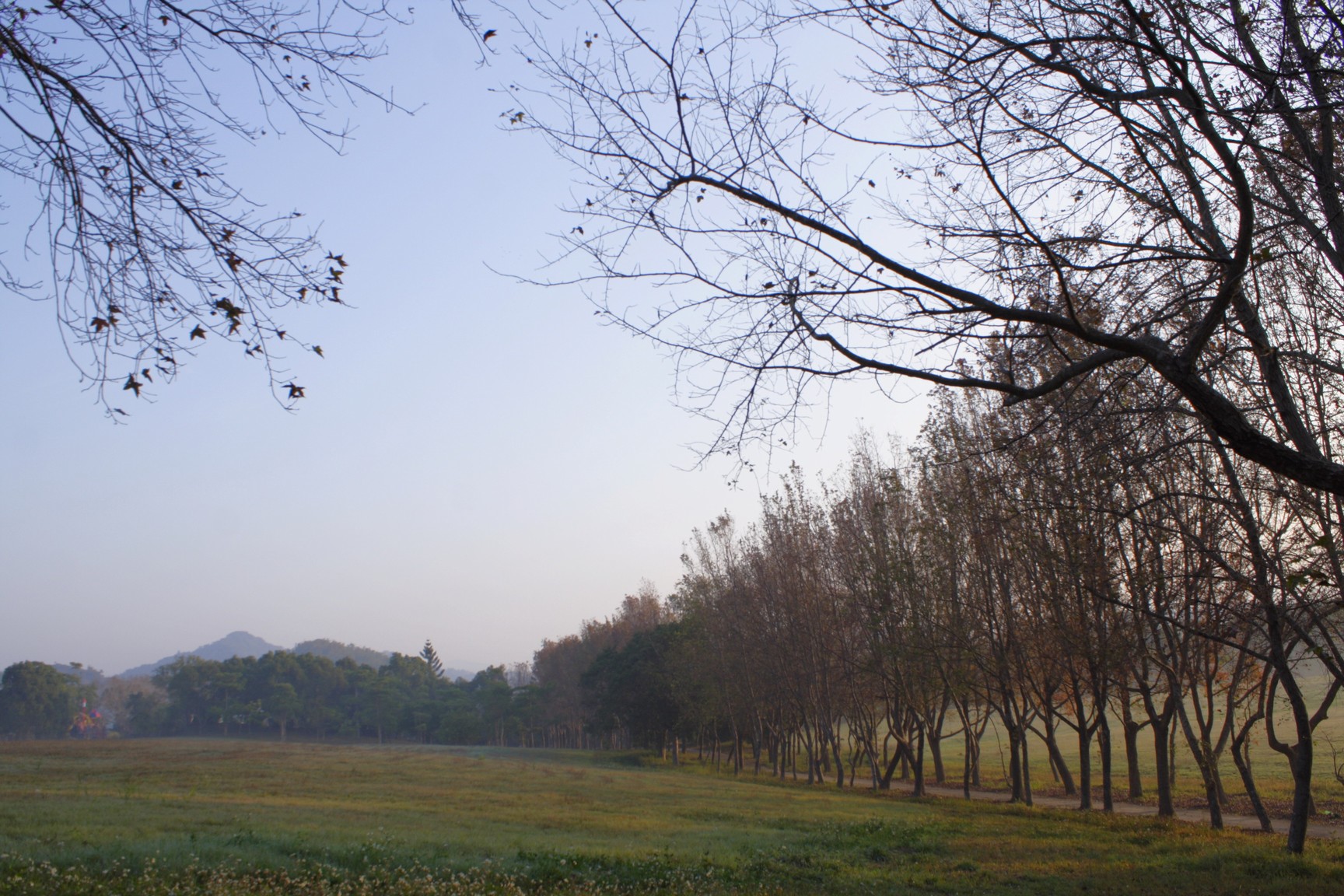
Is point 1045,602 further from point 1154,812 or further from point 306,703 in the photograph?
point 306,703

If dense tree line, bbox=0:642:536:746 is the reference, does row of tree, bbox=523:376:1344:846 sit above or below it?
above

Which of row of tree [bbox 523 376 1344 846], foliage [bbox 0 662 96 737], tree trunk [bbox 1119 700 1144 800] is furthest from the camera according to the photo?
foliage [bbox 0 662 96 737]

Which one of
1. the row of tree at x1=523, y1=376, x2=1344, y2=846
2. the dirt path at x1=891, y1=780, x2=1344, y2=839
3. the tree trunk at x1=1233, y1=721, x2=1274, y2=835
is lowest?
the dirt path at x1=891, y1=780, x2=1344, y2=839

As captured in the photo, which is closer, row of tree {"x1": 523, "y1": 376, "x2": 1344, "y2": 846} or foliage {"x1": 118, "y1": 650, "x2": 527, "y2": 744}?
row of tree {"x1": 523, "y1": 376, "x2": 1344, "y2": 846}

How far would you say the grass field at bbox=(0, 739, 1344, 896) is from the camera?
378 inches

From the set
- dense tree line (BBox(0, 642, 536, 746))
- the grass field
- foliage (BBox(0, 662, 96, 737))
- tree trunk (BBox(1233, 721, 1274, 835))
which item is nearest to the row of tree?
tree trunk (BBox(1233, 721, 1274, 835))

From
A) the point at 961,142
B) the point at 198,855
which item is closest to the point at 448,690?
the point at 198,855

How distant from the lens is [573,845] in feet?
45.4

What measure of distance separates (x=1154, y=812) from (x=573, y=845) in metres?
18.9

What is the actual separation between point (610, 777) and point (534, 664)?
8045 centimetres

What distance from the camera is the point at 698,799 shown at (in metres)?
25.7

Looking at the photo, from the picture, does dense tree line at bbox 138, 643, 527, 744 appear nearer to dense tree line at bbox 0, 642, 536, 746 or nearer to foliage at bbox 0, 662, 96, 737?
dense tree line at bbox 0, 642, 536, 746

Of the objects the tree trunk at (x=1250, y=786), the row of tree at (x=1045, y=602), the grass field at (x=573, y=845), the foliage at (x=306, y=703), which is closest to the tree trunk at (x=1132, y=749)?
the row of tree at (x=1045, y=602)

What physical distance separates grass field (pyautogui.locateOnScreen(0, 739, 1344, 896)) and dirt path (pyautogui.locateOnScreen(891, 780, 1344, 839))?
7.45ft
